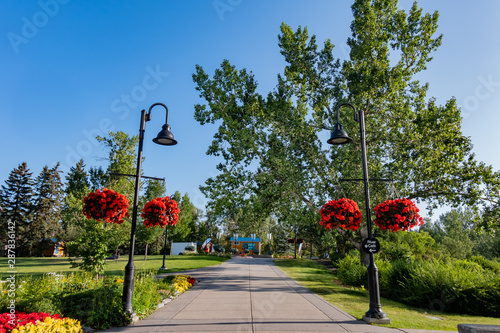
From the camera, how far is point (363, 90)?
16734 mm

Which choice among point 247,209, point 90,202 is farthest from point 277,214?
point 90,202

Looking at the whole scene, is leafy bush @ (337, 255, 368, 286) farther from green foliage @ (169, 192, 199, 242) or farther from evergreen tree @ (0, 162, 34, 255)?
evergreen tree @ (0, 162, 34, 255)

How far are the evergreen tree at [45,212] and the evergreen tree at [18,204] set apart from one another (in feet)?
3.19

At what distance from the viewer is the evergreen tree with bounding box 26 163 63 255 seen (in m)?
50.0

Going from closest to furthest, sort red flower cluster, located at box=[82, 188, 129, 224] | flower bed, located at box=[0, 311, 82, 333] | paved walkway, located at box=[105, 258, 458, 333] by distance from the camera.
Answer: flower bed, located at box=[0, 311, 82, 333] < paved walkway, located at box=[105, 258, 458, 333] < red flower cluster, located at box=[82, 188, 129, 224]

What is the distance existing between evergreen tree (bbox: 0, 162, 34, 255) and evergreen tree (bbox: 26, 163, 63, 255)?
38.2 inches

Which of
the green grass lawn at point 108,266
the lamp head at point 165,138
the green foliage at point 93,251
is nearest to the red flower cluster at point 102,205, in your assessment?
the lamp head at point 165,138

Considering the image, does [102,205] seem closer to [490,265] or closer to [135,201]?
[135,201]

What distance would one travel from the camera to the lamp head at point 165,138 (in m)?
8.11

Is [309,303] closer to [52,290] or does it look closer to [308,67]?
[52,290]

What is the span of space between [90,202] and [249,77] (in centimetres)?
1276

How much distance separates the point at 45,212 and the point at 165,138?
58.9 metres

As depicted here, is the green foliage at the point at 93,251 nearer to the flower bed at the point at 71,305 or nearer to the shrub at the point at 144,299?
the flower bed at the point at 71,305

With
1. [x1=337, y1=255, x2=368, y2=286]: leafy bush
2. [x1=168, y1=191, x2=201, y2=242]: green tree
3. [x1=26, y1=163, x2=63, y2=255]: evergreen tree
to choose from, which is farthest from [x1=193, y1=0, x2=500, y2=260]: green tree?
[x1=26, y1=163, x2=63, y2=255]: evergreen tree
